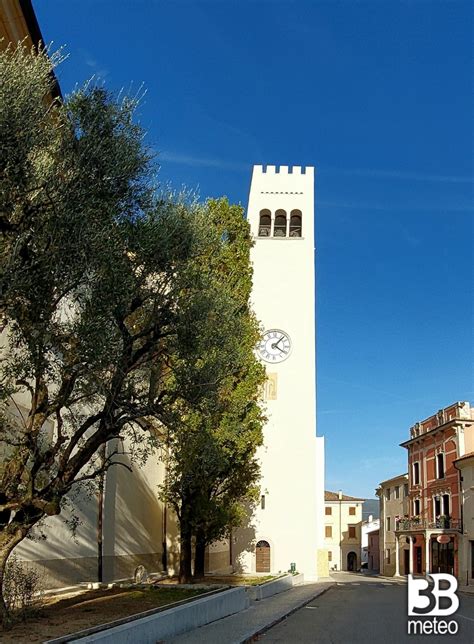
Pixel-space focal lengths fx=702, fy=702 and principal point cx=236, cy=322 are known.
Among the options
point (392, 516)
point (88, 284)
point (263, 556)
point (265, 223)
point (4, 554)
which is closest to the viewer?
point (88, 284)

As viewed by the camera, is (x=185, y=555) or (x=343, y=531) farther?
(x=343, y=531)

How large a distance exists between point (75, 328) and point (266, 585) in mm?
15930

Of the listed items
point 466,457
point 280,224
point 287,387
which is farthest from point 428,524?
point 280,224

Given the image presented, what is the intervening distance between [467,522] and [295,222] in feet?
65.6

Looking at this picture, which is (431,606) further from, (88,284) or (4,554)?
(88,284)

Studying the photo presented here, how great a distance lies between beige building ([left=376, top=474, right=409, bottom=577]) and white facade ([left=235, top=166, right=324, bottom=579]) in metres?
13.4

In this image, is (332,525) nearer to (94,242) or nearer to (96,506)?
(96,506)

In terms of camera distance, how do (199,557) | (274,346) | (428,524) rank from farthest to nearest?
(428,524) < (274,346) < (199,557)

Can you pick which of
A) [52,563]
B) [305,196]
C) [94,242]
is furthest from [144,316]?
[305,196]

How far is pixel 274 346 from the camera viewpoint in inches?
1497

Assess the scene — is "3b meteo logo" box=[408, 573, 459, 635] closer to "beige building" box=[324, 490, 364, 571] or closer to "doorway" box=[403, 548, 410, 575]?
"doorway" box=[403, 548, 410, 575]

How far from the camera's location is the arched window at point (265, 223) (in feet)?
135

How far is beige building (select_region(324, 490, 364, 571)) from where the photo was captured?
3007 inches

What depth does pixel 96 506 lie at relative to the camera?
70.1 ft
